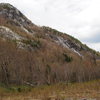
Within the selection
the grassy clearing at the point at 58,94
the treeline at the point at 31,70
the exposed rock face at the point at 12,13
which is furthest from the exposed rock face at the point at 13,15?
the grassy clearing at the point at 58,94

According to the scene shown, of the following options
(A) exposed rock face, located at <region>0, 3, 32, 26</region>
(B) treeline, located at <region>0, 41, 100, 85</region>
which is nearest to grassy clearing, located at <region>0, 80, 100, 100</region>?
(B) treeline, located at <region>0, 41, 100, 85</region>

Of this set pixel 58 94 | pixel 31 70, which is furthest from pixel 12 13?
pixel 58 94

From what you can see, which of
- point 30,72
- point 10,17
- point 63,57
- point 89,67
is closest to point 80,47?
point 10,17

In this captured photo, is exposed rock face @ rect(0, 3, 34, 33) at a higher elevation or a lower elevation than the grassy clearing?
higher

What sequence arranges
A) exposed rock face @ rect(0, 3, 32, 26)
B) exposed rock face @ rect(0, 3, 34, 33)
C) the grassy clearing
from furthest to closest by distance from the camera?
1. exposed rock face @ rect(0, 3, 32, 26)
2. exposed rock face @ rect(0, 3, 34, 33)
3. the grassy clearing

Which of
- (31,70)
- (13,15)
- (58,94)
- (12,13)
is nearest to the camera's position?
(58,94)

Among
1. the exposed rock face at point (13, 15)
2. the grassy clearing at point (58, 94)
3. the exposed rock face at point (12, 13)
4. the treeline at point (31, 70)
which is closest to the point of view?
the grassy clearing at point (58, 94)

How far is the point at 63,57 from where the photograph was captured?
119 m

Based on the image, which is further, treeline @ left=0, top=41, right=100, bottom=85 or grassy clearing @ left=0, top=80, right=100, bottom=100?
treeline @ left=0, top=41, right=100, bottom=85

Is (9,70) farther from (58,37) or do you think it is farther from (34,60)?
(58,37)

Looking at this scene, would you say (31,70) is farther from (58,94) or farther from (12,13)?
(12,13)

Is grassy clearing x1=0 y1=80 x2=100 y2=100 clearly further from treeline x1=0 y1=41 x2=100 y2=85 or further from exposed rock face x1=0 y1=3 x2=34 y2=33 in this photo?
exposed rock face x1=0 y1=3 x2=34 y2=33

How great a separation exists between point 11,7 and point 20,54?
361 ft

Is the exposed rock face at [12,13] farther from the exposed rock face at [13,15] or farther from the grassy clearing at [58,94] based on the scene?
the grassy clearing at [58,94]
